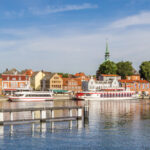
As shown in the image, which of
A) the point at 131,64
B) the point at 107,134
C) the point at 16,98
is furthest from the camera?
the point at 131,64

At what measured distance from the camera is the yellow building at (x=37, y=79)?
150 meters

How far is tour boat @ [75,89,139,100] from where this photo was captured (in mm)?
122812

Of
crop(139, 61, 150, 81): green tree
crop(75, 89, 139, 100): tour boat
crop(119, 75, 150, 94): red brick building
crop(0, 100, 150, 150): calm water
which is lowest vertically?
crop(0, 100, 150, 150): calm water

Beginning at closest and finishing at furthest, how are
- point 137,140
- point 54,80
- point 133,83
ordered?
point 137,140 → point 54,80 → point 133,83

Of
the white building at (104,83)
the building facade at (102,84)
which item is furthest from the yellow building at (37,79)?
the white building at (104,83)

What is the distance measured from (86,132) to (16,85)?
9797 cm

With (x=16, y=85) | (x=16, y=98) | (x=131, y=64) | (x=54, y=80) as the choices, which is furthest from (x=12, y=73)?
(x=131, y=64)

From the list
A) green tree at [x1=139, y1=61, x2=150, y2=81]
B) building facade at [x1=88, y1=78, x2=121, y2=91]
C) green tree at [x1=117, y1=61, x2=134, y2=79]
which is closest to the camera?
building facade at [x1=88, y1=78, x2=121, y2=91]

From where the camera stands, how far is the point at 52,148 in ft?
106

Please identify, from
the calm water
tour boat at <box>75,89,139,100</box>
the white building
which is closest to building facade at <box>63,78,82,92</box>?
the white building

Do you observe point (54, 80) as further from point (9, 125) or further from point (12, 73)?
point (9, 125)

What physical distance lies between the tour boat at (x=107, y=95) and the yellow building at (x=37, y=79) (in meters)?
32.2

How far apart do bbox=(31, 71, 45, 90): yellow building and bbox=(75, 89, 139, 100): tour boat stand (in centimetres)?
3218

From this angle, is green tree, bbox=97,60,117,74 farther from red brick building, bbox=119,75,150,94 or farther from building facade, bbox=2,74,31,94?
building facade, bbox=2,74,31,94
